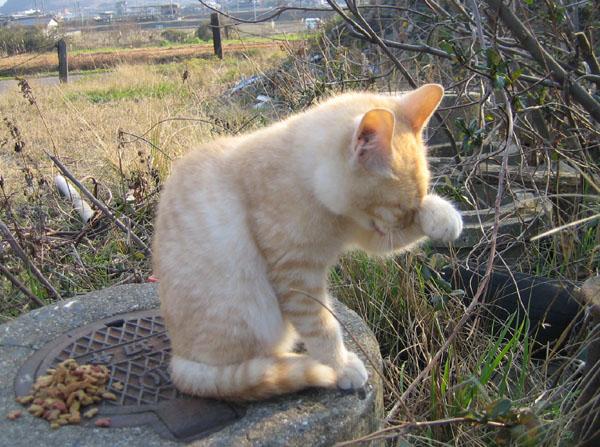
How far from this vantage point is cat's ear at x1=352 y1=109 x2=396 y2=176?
1.76m

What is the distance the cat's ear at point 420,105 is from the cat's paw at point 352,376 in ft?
2.69

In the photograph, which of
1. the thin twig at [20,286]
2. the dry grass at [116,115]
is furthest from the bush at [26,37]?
the thin twig at [20,286]

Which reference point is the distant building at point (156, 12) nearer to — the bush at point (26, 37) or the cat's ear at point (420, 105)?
the bush at point (26, 37)

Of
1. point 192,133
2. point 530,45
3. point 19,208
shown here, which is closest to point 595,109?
point 530,45

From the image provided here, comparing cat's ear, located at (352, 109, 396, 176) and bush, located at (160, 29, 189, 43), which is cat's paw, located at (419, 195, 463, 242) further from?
bush, located at (160, 29, 189, 43)

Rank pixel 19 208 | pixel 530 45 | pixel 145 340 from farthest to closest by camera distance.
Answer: pixel 19 208, pixel 530 45, pixel 145 340

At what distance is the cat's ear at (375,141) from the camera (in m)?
1.76

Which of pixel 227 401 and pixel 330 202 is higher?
pixel 330 202

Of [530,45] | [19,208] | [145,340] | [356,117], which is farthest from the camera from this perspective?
[19,208]

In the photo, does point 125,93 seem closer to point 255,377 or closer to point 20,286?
point 20,286

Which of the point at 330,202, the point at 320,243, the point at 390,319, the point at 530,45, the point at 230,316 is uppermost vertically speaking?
the point at 530,45

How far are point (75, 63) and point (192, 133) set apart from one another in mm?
11787

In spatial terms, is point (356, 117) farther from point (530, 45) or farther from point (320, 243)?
point (530, 45)

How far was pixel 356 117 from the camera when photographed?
1942mm
